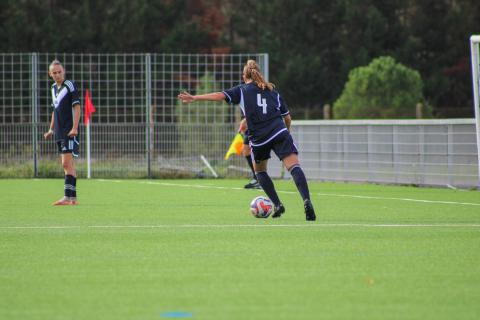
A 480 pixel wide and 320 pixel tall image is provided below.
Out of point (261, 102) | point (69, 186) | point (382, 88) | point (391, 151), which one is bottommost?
point (69, 186)

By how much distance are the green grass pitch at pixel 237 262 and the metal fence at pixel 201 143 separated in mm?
6395

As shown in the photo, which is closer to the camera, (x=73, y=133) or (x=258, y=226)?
(x=258, y=226)

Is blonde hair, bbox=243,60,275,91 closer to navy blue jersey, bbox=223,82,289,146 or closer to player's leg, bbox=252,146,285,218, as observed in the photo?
navy blue jersey, bbox=223,82,289,146

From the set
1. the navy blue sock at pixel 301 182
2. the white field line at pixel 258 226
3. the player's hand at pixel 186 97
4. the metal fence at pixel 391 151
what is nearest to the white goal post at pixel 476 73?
the white field line at pixel 258 226

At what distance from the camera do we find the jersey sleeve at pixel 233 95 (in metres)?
13.7

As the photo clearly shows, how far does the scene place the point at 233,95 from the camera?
1370 centimetres

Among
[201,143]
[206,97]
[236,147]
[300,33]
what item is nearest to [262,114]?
[206,97]

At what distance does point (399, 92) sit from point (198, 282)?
44.8 meters

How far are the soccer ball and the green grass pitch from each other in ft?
0.45

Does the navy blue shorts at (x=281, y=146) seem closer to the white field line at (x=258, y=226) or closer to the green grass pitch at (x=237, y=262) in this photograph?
the green grass pitch at (x=237, y=262)

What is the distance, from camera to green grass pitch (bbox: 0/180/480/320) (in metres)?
7.31

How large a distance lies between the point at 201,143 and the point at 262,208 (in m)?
15.2

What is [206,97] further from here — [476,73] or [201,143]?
[201,143]

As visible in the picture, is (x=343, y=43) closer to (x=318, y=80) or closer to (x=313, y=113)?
(x=318, y=80)
